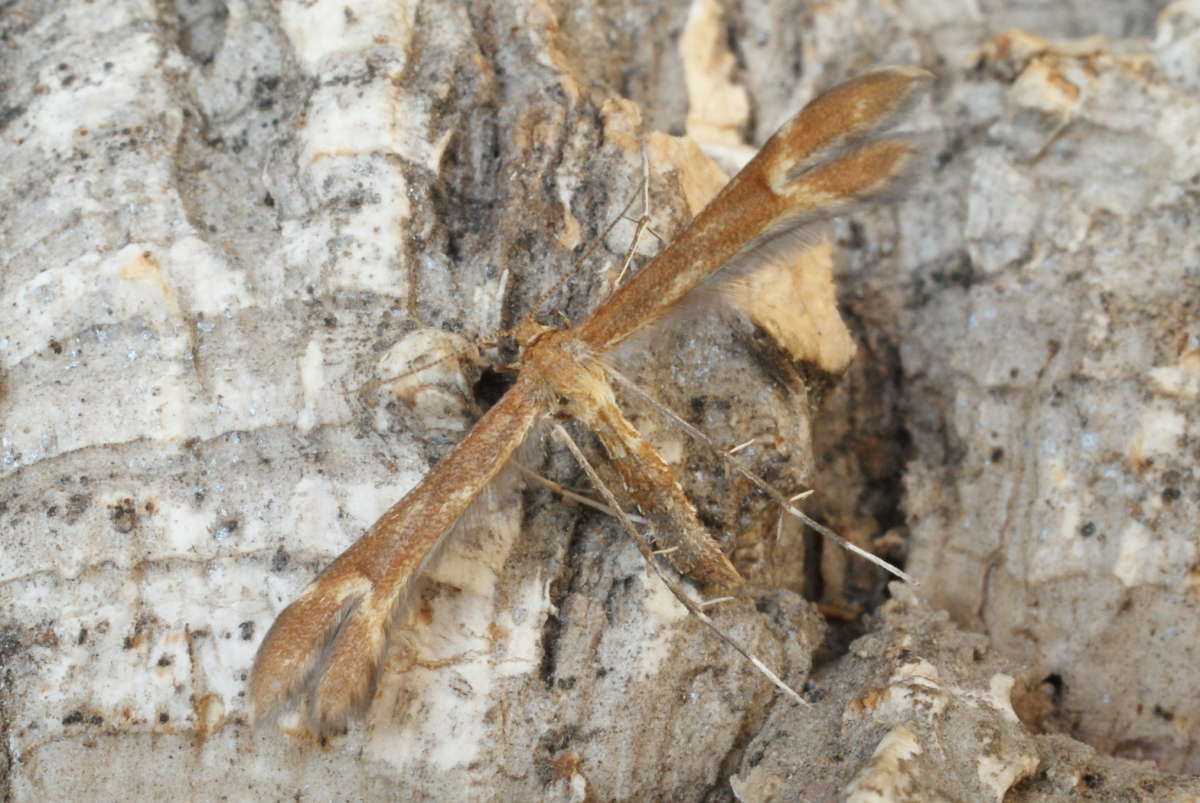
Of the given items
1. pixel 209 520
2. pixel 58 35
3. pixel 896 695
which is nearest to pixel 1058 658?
pixel 896 695

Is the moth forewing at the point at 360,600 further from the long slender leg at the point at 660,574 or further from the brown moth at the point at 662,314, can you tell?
the long slender leg at the point at 660,574

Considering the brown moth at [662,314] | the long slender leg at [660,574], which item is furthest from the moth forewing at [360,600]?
the long slender leg at [660,574]

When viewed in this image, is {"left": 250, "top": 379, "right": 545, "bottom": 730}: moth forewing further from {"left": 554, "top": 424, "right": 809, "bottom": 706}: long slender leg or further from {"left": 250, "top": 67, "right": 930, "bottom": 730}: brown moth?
{"left": 554, "top": 424, "right": 809, "bottom": 706}: long slender leg

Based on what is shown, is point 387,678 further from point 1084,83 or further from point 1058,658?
point 1084,83

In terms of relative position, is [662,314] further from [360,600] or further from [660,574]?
[360,600]

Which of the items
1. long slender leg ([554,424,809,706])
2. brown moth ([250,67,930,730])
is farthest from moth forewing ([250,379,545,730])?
long slender leg ([554,424,809,706])

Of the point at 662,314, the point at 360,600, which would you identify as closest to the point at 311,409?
the point at 360,600

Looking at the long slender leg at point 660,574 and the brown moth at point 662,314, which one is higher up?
the brown moth at point 662,314
